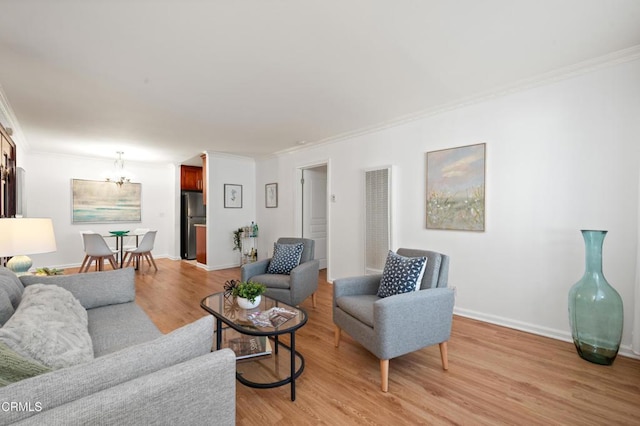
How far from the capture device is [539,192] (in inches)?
110

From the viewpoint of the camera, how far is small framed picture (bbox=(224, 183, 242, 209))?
6221 millimetres

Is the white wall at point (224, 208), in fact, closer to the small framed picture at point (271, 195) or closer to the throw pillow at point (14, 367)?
the small framed picture at point (271, 195)

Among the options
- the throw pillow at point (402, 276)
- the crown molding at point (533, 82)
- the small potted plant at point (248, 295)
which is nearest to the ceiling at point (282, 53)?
the crown molding at point (533, 82)

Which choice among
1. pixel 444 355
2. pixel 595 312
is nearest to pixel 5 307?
pixel 444 355

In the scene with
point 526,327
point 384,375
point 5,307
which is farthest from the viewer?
point 526,327

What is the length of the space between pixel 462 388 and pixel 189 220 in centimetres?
674

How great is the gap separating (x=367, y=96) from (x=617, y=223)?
2388 millimetres

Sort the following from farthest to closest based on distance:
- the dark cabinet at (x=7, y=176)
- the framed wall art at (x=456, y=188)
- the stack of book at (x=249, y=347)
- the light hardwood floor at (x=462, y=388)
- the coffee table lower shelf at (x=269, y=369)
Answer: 1. the dark cabinet at (x=7, y=176)
2. the framed wall art at (x=456, y=188)
3. the stack of book at (x=249, y=347)
4. the coffee table lower shelf at (x=269, y=369)
5. the light hardwood floor at (x=462, y=388)

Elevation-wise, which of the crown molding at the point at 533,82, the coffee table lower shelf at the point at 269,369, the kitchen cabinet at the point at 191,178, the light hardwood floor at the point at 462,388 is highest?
the crown molding at the point at 533,82

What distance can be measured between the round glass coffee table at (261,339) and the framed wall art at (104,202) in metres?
5.59

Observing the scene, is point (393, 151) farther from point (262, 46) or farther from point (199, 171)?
point (199, 171)

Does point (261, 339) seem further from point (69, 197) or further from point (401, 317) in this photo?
point (69, 197)

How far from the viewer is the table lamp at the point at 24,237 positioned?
6.57 feet

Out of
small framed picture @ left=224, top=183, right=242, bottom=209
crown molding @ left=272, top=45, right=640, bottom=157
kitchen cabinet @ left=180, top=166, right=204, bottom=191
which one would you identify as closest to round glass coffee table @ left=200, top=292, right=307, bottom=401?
crown molding @ left=272, top=45, right=640, bottom=157
